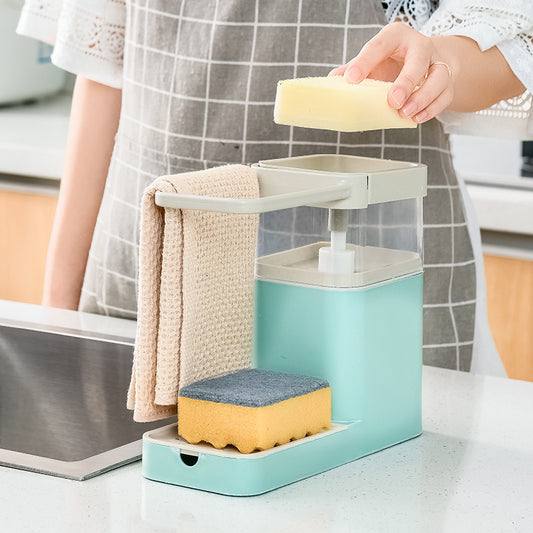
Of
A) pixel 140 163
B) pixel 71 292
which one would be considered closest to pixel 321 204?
pixel 140 163

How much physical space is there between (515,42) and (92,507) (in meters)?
0.55

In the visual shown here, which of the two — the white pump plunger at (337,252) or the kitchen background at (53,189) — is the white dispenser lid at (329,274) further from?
the kitchen background at (53,189)

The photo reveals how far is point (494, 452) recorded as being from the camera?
2.28 feet

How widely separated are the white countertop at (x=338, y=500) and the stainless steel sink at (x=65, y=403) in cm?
2

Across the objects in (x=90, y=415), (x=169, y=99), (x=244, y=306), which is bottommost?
(x=90, y=415)

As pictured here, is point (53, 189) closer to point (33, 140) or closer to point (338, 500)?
point (33, 140)

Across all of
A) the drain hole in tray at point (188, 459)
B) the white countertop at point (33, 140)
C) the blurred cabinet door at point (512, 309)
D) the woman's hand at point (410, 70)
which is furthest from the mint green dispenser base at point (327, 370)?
the white countertop at point (33, 140)

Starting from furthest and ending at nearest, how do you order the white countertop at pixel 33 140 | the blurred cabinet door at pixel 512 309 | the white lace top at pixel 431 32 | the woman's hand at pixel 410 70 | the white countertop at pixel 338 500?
the white countertop at pixel 33 140, the blurred cabinet door at pixel 512 309, the white lace top at pixel 431 32, the woman's hand at pixel 410 70, the white countertop at pixel 338 500

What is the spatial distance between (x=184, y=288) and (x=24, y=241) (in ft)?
A: 4.20

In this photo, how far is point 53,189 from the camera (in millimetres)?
1791

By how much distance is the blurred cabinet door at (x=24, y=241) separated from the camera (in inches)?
71.1

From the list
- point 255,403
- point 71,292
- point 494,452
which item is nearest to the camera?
point 255,403

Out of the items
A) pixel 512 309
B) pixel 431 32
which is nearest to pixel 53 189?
pixel 512 309

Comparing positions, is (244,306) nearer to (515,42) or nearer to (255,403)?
(255,403)
